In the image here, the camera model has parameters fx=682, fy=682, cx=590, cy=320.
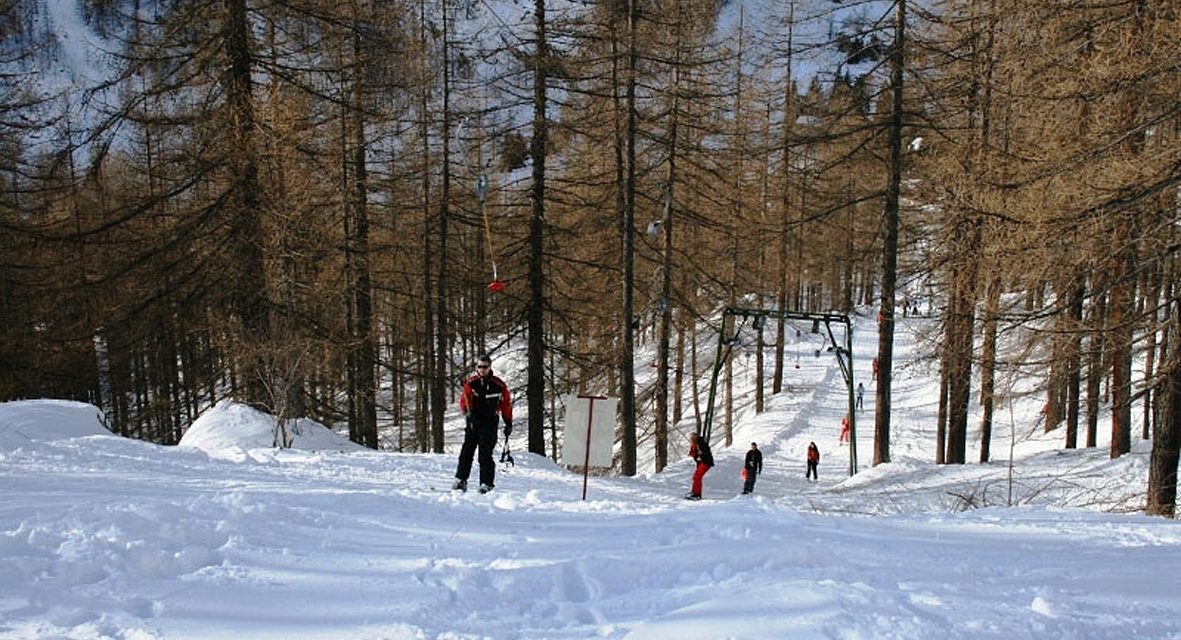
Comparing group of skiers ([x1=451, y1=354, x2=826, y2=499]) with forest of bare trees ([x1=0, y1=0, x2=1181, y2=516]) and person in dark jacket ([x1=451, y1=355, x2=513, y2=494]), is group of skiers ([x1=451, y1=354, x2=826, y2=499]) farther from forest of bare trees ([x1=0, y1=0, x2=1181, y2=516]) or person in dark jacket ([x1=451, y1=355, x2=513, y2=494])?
forest of bare trees ([x1=0, y1=0, x2=1181, y2=516])

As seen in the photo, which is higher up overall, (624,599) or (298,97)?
(298,97)

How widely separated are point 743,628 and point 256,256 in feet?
39.0

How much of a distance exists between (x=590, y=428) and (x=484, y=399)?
1.80m

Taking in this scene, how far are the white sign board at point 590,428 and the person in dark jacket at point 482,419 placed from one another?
134 centimetres

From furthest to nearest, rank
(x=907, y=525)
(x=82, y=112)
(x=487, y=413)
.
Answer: (x=82, y=112) → (x=487, y=413) → (x=907, y=525)

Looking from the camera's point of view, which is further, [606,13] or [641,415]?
[641,415]

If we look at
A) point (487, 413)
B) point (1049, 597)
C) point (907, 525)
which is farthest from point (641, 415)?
point (1049, 597)

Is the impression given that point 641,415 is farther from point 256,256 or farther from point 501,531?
point 501,531

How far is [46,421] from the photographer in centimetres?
1109

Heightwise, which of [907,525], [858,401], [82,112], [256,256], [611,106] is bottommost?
[858,401]

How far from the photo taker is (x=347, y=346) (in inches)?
551

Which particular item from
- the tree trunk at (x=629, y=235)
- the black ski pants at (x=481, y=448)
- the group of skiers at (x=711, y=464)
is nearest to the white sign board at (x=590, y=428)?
the black ski pants at (x=481, y=448)

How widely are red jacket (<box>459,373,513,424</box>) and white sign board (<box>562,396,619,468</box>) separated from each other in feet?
4.26

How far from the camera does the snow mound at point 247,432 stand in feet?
39.6
